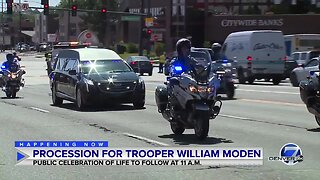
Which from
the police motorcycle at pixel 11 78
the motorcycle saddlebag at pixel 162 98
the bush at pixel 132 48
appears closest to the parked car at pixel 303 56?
the police motorcycle at pixel 11 78

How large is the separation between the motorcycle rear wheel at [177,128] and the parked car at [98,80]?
18.6 ft

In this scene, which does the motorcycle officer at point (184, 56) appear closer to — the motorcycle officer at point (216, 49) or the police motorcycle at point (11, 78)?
the motorcycle officer at point (216, 49)

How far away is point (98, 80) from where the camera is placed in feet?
59.0

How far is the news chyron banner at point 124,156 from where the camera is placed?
29.8ft

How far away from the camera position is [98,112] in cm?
1783

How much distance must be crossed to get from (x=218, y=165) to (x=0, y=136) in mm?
5510

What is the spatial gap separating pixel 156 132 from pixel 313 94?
11.4 feet

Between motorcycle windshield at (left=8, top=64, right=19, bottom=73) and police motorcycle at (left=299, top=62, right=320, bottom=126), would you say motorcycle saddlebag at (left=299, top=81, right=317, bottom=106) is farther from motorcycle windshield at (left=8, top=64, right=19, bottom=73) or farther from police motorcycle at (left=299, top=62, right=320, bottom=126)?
motorcycle windshield at (left=8, top=64, right=19, bottom=73)

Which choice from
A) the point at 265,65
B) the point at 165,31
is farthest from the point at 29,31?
the point at 265,65

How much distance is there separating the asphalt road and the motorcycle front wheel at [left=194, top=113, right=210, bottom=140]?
0.19m

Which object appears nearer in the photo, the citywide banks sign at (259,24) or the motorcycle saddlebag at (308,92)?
the motorcycle saddlebag at (308,92)

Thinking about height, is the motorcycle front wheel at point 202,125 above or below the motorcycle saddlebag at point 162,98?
below

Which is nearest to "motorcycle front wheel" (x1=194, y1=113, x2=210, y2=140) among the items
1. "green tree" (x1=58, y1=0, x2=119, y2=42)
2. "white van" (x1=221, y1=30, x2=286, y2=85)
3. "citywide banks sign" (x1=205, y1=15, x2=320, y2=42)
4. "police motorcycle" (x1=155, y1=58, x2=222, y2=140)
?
"police motorcycle" (x1=155, y1=58, x2=222, y2=140)

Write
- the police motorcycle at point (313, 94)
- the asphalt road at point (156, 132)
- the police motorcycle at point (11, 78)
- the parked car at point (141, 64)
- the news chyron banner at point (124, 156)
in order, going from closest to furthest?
the asphalt road at point (156, 132) → the news chyron banner at point (124, 156) → the police motorcycle at point (313, 94) → the police motorcycle at point (11, 78) → the parked car at point (141, 64)
